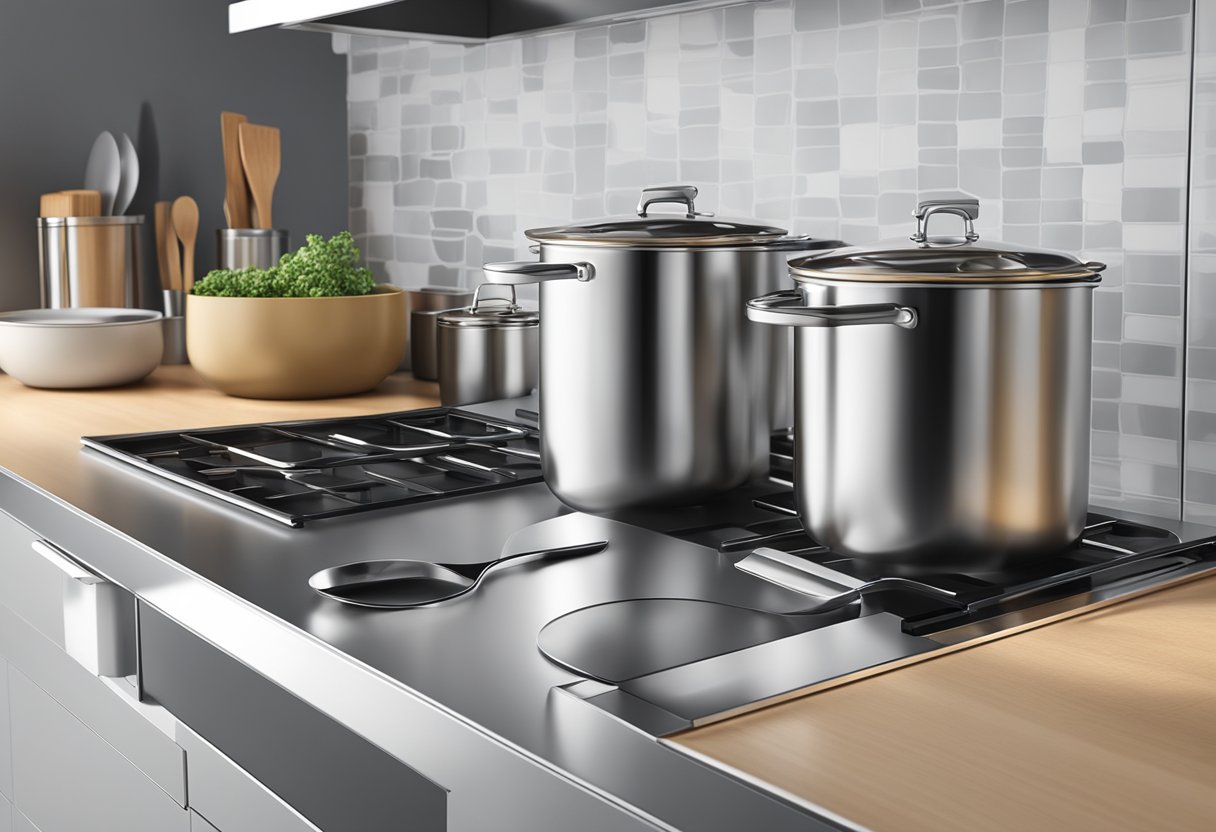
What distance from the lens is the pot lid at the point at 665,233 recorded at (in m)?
1.10

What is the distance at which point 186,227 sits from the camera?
2391 millimetres

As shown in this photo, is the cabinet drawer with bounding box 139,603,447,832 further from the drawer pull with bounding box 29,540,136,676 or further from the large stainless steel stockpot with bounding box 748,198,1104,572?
the large stainless steel stockpot with bounding box 748,198,1104,572

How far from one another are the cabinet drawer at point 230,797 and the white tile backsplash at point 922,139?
870mm

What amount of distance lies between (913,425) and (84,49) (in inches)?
80.2

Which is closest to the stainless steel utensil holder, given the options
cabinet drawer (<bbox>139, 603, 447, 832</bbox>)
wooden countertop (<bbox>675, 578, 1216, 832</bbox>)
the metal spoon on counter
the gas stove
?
the gas stove

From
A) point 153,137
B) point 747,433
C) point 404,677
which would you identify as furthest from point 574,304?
point 153,137

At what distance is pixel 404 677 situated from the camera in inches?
29.6

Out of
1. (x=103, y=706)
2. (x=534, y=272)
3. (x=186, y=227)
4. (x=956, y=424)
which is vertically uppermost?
(x=186, y=227)

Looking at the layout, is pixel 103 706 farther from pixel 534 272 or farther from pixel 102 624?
pixel 534 272

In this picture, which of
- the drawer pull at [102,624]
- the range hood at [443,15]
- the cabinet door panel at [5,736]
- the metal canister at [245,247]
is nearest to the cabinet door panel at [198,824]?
the drawer pull at [102,624]

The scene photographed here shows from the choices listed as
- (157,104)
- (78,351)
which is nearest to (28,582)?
(78,351)

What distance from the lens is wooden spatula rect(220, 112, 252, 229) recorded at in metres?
2.31

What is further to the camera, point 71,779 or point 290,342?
point 290,342

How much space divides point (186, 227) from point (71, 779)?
4.27 feet
